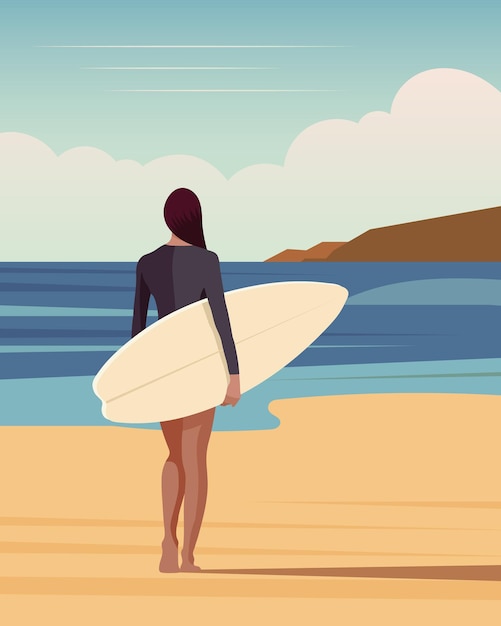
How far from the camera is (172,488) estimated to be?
487cm

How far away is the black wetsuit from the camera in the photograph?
4770 mm

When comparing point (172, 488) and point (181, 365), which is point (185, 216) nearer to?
point (181, 365)

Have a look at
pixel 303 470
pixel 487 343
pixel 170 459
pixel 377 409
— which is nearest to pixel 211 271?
pixel 170 459

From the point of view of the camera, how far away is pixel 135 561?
204 inches

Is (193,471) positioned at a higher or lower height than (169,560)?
higher

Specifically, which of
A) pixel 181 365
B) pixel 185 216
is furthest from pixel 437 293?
pixel 185 216

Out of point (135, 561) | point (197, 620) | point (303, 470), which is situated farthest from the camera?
point (303, 470)

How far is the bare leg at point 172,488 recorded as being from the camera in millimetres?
4840

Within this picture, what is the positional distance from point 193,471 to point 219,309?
77 centimetres

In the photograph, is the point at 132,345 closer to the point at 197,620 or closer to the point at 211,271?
the point at 211,271

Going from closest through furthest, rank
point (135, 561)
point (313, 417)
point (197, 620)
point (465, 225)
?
point (197, 620) < point (135, 561) < point (313, 417) < point (465, 225)

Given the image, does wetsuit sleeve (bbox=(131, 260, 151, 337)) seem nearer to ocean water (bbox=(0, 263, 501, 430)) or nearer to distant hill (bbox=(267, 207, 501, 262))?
ocean water (bbox=(0, 263, 501, 430))

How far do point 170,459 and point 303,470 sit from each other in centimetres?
348

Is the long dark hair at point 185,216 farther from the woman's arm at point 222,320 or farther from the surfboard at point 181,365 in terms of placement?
the surfboard at point 181,365
